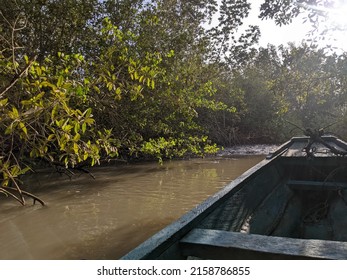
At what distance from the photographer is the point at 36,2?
21.1 ft

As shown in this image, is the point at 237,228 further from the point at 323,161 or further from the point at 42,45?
the point at 42,45

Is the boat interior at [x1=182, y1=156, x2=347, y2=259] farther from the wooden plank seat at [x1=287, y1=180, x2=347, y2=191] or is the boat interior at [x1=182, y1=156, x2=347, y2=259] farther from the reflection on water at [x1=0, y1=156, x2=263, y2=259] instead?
the reflection on water at [x1=0, y1=156, x2=263, y2=259]

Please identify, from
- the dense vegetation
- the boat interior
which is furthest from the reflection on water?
the boat interior

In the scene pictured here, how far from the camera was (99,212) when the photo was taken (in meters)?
4.77

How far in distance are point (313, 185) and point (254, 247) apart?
290 cm

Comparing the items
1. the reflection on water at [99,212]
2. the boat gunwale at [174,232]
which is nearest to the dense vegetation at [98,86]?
the reflection on water at [99,212]

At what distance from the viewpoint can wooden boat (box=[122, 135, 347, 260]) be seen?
1649 millimetres

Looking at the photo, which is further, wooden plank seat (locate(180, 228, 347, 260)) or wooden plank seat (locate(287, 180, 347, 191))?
wooden plank seat (locate(287, 180, 347, 191))

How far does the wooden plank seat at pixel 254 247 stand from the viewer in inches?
61.4

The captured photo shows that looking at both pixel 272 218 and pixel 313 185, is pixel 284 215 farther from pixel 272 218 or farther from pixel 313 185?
pixel 313 185

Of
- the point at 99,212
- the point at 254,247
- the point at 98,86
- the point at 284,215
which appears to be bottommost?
the point at 99,212

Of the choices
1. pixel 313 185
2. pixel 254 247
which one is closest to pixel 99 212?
pixel 313 185

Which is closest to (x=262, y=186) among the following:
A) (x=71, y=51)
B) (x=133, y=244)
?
(x=133, y=244)

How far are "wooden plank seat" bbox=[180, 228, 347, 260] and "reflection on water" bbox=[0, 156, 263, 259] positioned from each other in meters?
1.62
